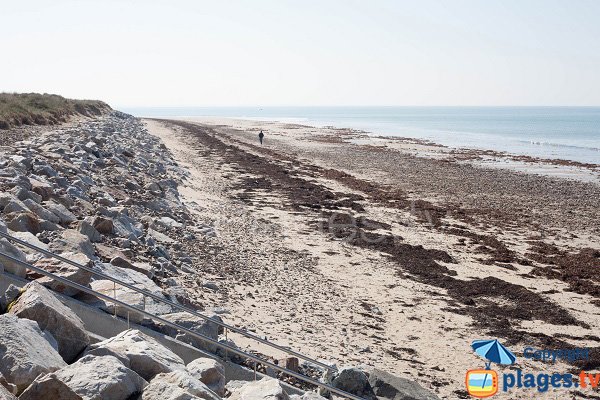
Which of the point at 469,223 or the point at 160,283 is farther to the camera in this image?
the point at 469,223

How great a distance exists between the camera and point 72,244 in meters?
6.48

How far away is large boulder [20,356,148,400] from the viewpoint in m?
2.95

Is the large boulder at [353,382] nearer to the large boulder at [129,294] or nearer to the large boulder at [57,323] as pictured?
the large boulder at [129,294]

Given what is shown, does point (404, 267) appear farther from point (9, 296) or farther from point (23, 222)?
point (9, 296)

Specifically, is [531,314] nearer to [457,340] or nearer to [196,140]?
[457,340]

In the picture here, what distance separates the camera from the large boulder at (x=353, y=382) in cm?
538

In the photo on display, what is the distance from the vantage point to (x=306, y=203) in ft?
61.0

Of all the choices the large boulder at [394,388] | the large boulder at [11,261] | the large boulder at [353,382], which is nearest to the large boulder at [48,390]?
the large boulder at [11,261]

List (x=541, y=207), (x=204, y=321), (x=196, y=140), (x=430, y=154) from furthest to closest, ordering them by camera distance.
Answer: (x=196, y=140) < (x=430, y=154) < (x=541, y=207) < (x=204, y=321)

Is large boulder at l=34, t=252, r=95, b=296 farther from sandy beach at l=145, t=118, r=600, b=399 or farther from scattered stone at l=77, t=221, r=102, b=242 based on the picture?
scattered stone at l=77, t=221, r=102, b=242

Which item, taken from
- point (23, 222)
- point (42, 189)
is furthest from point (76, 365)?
point (42, 189)

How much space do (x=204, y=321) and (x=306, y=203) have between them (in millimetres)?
13229

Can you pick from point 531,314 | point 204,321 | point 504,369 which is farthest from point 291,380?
point 531,314

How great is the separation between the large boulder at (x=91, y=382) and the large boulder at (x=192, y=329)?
163 cm
